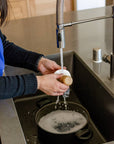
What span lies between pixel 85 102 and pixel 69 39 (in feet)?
1.15

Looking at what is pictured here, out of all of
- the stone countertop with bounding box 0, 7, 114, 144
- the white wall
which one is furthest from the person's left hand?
the white wall

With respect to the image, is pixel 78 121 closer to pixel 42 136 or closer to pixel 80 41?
pixel 42 136

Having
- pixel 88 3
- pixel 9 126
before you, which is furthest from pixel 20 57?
pixel 88 3

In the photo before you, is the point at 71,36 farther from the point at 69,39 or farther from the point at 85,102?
the point at 85,102

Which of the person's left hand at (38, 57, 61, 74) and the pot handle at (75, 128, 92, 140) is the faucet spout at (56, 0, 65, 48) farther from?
the pot handle at (75, 128, 92, 140)

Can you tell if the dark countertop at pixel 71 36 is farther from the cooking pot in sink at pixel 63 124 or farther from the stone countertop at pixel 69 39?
the cooking pot in sink at pixel 63 124

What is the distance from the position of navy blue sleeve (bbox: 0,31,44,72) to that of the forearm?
0.74 ft

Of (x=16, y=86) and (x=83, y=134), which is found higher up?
(x=16, y=86)

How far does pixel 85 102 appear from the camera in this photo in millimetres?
1078

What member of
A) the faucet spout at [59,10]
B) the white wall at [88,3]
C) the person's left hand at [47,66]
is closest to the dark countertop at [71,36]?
the person's left hand at [47,66]

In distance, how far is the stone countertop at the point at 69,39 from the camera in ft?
2.64

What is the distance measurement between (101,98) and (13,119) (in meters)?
0.34

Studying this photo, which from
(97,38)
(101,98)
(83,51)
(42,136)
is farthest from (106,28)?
(42,136)

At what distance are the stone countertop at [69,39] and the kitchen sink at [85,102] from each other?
3 centimetres
